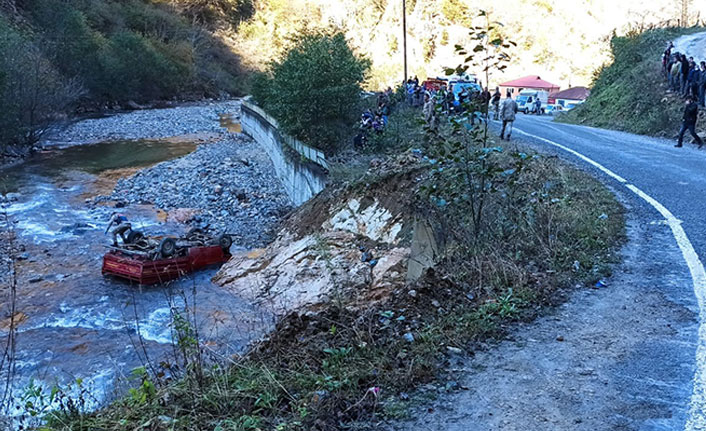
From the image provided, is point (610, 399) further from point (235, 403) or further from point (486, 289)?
point (235, 403)

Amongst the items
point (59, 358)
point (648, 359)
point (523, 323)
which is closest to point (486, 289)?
point (523, 323)

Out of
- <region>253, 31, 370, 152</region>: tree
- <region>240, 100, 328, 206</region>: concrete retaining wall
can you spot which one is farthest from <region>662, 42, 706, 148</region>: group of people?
<region>240, 100, 328, 206</region>: concrete retaining wall

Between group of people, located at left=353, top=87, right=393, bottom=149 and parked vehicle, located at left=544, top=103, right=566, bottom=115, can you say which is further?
parked vehicle, located at left=544, top=103, right=566, bottom=115

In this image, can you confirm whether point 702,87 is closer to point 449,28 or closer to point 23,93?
point 23,93

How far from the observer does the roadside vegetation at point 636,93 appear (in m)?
19.6

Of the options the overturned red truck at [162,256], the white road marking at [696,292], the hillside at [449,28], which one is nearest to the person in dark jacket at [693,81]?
the white road marking at [696,292]

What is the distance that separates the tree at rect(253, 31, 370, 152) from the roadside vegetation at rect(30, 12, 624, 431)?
9.56 meters

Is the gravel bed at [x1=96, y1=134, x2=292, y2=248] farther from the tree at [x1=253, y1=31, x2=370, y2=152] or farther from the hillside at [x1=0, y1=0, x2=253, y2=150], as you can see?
the hillside at [x1=0, y1=0, x2=253, y2=150]

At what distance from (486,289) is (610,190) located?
499cm

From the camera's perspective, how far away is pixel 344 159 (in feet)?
48.8

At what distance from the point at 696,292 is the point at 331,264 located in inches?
249

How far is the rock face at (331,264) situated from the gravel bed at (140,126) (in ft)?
83.2

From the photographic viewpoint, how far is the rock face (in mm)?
9281

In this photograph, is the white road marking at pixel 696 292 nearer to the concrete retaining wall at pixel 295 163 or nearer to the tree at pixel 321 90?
the concrete retaining wall at pixel 295 163
